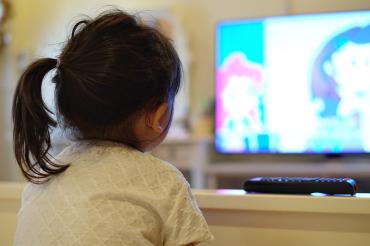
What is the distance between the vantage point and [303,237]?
854 millimetres

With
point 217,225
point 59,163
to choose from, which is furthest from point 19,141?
point 217,225

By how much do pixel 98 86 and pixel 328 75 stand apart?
6.71 feet

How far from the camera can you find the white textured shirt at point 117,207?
0.72m

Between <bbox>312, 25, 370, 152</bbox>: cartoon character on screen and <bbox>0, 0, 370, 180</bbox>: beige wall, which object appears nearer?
<bbox>312, 25, 370, 152</bbox>: cartoon character on screen

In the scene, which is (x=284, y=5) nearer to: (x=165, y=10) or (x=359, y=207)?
(x=165, y=10)

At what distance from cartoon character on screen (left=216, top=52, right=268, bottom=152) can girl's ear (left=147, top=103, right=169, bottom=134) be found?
1929 millimetres

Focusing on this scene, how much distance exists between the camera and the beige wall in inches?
122

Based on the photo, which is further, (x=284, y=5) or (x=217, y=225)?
(x=284, y=5)

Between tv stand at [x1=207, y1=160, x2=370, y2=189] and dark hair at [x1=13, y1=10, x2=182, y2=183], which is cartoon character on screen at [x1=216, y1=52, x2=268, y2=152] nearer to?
tv stand at [x1=207, y1=160, x2=370, y2=189]

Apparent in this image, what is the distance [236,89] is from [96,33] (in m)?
2.06

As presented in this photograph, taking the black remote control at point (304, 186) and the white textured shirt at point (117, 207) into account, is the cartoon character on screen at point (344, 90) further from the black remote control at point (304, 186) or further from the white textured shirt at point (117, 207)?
the white textured shirt at point (117, 207)

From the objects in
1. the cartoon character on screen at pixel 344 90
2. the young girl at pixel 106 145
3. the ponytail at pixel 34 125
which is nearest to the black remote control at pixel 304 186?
the young girl at pixel 106 145

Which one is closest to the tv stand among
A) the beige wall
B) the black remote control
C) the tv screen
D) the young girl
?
the tv screen

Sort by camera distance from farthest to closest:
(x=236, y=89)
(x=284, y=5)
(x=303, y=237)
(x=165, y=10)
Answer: (x=165, y=10) < (x=284, y=5) < (x=236, y=89) < (x=303, y=237)
